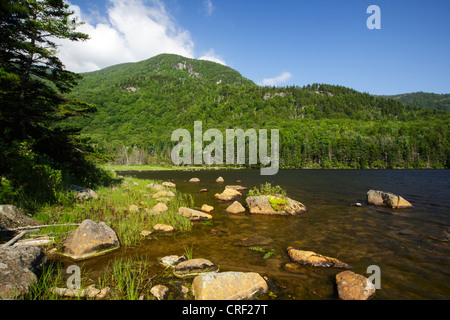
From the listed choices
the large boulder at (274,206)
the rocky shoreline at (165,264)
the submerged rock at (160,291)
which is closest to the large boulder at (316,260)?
the rocky shoreline at (165,264)

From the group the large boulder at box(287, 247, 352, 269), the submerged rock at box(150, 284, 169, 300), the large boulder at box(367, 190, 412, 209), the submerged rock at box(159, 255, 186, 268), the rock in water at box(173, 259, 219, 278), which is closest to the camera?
the submerged rock at box(150, 284, 169, 300)

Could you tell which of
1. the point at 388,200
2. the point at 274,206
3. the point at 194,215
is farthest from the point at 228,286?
the point at 388,200

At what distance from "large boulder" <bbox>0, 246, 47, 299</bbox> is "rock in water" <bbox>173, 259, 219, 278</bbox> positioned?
354cm

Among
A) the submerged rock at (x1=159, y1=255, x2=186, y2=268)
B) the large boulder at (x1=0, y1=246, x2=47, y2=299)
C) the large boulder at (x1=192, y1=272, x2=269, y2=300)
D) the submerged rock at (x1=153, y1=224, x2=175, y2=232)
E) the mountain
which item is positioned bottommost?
the submerged rock at (x1=153, y1=224, x2=175, y2=232)

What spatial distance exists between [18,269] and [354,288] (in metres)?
8.49

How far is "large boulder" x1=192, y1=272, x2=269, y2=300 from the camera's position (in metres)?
5.00

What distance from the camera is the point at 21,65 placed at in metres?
12.5

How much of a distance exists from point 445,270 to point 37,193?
56.9 feet

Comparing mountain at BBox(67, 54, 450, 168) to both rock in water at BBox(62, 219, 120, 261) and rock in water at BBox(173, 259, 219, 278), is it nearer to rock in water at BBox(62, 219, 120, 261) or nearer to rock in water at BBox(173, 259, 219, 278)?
rock in water at BBox(62, 219, 120, 261)

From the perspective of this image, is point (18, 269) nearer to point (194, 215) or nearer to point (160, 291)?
point (160, 291)

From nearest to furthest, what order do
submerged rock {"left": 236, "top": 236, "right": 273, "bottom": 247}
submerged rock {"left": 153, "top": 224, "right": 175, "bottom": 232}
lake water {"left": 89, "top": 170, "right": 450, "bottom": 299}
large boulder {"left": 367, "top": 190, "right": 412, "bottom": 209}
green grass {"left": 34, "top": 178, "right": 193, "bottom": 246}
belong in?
lake water {"left": 89, "top": 170, "right": 450, "bottom": 299}
green grass {"left": 34, "top": 178, "right": 193, "bottom": 246}
submerged rock {"left": 236, "top": 236, "right": 273, "bottom": 247}
submerged rock {"left": 153, "top": 224, "right": 175, "bottom": 232}
large boulder {"left": 367, "top": 190, "right": 412, "bottom": 209}

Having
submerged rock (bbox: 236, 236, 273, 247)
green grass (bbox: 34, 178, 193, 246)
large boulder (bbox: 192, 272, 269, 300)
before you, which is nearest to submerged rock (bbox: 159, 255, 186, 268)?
large boulder (bbox: 192, 272, 269, 300)

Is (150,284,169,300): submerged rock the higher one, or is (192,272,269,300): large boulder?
(192,272,269,300): large boulder

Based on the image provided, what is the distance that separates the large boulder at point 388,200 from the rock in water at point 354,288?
43.2 ft
